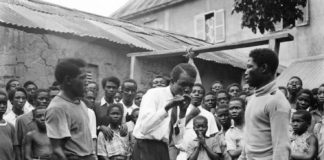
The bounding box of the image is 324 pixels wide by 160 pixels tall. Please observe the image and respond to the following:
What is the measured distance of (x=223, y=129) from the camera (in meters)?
5.78

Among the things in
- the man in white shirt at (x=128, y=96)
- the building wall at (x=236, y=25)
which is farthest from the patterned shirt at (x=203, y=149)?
the building wall at (x=236, y=25)

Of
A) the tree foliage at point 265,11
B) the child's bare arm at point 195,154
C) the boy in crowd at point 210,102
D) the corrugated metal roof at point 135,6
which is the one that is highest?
the corrugated metal roof at point 135,6

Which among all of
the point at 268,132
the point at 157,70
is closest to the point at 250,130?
the point at 268,132

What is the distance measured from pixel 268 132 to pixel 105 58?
5.99m

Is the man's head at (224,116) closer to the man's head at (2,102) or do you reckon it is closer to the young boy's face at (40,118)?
the young boy's face at (40,118)

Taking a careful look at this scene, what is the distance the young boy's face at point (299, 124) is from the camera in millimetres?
5285

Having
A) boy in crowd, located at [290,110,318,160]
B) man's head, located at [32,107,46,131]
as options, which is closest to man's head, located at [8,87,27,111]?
man's head, located at [32,107,46,131]

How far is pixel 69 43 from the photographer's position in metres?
8.25

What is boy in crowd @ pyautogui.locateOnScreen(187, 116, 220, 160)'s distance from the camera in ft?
17.8

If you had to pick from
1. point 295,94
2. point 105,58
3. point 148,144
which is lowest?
point 148,144

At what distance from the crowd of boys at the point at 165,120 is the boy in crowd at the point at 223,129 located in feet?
0.04

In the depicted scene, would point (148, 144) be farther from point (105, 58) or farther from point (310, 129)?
point (105, 58)

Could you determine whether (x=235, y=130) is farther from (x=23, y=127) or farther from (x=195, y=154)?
(x=23, y=127)

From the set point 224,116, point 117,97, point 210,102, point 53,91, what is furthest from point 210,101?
point 53,91
